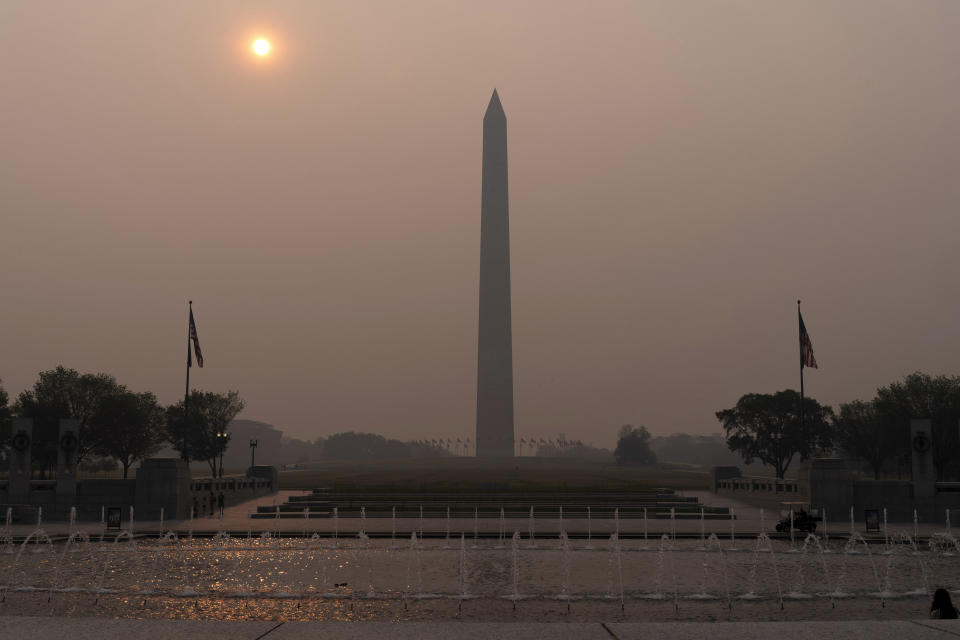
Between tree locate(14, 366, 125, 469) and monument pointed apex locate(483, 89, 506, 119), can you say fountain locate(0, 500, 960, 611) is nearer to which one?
tree locate(14, 366, 125, 469)

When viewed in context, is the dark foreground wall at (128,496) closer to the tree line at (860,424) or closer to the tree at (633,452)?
the tree line at (860,424)

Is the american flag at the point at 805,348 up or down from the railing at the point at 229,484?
up

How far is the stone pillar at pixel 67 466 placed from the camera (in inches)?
1453

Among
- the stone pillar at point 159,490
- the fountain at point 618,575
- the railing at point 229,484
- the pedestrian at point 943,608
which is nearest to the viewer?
the pedestrian at point 943,608

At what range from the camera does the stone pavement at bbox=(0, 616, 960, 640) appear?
21.9 feet

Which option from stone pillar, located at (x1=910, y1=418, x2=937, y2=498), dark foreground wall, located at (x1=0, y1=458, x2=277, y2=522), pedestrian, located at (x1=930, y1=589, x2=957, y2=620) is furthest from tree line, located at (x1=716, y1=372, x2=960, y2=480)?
pedestrian, located at (x1=930, y1=589, x2=957, y2=620)

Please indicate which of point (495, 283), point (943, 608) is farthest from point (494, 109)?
point (943, 608)

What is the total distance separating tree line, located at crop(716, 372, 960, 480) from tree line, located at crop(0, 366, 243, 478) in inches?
1965

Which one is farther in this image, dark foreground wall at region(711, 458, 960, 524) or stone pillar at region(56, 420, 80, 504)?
stone pillar at region(56, 420, 80, 504)

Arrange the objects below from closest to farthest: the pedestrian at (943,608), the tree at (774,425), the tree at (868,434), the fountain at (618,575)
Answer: the pedestrian at (943,608) → the fountain at (618,575) → the tree at (868,434) → the tree at (774,425)

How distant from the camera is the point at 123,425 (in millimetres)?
70562

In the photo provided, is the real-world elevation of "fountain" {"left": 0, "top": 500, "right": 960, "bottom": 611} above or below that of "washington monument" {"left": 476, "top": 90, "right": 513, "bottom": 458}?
below

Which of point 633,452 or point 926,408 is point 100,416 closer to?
point 926,408

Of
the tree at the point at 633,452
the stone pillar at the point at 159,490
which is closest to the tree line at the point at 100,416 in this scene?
the stone pillar at the point at 159,490
